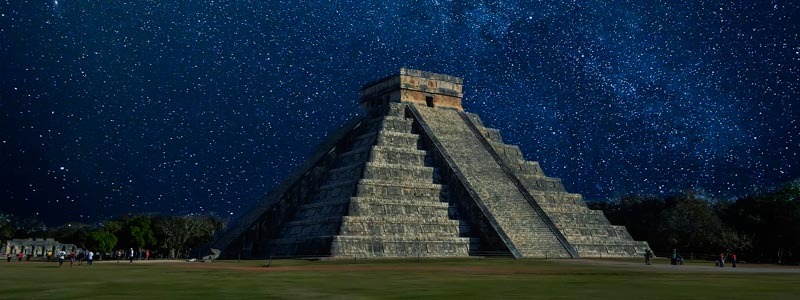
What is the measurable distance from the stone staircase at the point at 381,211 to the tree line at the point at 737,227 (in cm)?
2578

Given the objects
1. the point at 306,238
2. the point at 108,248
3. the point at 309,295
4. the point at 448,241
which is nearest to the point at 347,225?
the point at 306,238

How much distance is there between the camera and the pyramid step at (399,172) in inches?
1656

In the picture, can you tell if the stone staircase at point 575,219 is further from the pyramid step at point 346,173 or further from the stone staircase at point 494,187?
the pyramid step at point 346,173

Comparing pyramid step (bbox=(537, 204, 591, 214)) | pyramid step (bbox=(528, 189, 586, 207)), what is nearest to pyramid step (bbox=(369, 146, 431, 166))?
pyramid step (bbox=(528, 189, 586, 207))

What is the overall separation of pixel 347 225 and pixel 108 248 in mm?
38881

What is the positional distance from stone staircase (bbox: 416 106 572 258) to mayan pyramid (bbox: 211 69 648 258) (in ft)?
0.30

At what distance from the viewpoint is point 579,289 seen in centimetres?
1652

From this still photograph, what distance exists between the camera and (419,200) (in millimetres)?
42312

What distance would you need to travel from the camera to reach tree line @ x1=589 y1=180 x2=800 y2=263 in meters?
56.7

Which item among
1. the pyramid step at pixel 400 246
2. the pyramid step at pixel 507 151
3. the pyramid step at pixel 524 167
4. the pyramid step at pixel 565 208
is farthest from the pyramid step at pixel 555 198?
the pyramid step at pixel 400 246

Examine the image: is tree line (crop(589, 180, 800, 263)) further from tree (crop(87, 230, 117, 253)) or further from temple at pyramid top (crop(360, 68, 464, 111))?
tree (crop(87, 230, 117, 253))

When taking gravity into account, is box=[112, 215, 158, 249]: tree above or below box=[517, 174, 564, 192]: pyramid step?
below

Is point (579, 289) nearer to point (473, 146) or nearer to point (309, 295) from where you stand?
point (309, 295)

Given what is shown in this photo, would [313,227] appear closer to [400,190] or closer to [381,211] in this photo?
[381,211]
